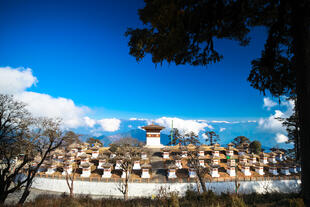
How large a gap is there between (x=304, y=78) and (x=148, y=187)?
18.4m

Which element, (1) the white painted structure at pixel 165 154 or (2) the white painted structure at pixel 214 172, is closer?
(2) the white painted structure at pixel 214 172

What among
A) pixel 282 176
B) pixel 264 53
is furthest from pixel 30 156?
pixel 282 176

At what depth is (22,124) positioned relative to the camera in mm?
12227

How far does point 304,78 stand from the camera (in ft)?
12.6

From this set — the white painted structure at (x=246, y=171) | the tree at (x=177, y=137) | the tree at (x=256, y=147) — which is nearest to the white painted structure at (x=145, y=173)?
the tree at (x=177, y=137)

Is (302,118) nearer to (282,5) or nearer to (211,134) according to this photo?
(282,5)

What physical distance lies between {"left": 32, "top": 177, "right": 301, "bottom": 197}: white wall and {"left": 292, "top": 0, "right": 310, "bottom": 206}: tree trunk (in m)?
16.2

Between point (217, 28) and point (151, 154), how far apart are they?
27.4m

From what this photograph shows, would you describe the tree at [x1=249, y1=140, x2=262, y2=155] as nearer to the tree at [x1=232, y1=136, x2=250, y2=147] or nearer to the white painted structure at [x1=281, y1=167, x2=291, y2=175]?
the tree at [x1=232, y1=136, x2=250, y2=147]

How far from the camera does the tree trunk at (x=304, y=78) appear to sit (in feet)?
12.4

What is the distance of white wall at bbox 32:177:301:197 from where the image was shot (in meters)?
18.4

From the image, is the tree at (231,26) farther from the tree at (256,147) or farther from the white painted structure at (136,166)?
the tree at (256,147)

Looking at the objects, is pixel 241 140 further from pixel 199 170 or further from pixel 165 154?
pixel 199 170

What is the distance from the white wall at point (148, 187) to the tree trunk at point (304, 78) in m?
16.2
